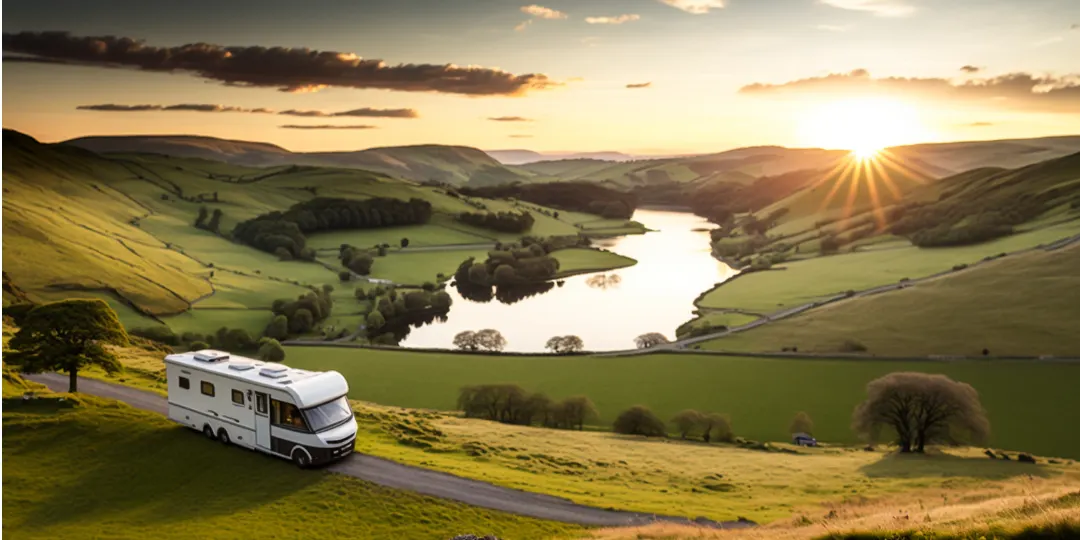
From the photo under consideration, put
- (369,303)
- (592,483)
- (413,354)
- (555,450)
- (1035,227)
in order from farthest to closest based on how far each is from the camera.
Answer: (1035,227), (369,303), (413,354), (555,450), (592,483)

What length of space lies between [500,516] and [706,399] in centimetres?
4307

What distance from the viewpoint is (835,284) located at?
378 feet

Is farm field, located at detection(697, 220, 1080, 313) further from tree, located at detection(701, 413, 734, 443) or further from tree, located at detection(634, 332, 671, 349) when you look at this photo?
tree, located at detection(701, 413, 734, 443)

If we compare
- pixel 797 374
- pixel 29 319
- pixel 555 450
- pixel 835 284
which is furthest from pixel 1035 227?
pixel 29 319

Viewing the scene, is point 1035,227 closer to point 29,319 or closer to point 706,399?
point 706,399

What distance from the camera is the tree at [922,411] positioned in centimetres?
4419

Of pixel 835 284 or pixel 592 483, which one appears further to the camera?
pixel 835 284

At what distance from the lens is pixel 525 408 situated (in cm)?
5238

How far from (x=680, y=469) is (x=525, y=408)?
17913 millimetres

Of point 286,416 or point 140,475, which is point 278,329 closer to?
point 140,475

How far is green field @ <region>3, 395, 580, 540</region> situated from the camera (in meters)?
22.2

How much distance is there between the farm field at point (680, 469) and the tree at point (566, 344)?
3827 centimetres

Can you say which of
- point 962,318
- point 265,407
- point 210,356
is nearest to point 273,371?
point 265,407

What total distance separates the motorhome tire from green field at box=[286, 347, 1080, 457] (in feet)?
119
